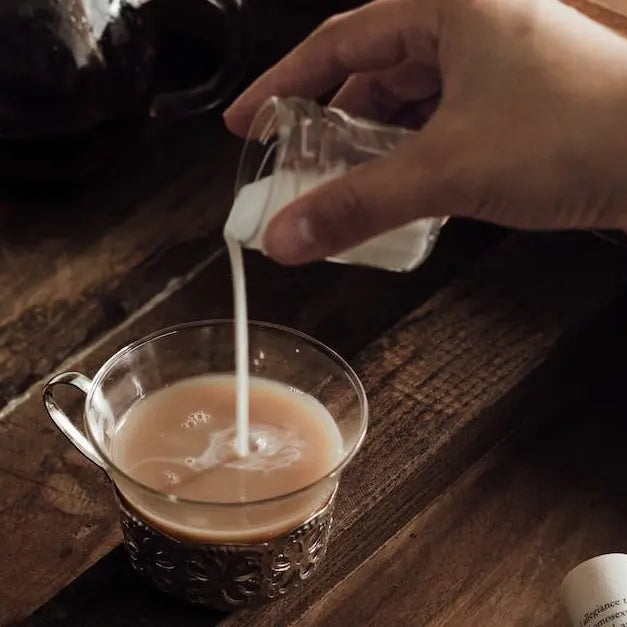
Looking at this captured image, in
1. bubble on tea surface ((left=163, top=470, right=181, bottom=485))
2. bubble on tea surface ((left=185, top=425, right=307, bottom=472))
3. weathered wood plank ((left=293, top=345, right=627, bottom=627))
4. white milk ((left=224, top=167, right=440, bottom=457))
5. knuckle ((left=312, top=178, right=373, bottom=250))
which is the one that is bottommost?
weathered wood plank ((left=293, top=345, right=627, bottom=627))

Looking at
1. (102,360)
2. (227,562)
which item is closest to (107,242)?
(102,360)

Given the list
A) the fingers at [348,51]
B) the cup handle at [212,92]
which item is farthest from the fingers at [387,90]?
the cup handle at [212,92]

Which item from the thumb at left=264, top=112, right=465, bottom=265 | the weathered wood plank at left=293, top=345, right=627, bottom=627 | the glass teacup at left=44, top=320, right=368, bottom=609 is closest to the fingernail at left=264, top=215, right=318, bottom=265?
the thumb at left=264, top=112, right=465, bottom=265

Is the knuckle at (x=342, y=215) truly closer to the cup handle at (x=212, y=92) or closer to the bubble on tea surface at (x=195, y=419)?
the bubble on tea surface at (x=195, y=419)

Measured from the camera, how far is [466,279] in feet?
2.74

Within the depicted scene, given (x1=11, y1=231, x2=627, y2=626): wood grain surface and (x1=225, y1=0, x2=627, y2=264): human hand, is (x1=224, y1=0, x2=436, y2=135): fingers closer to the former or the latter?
(x1=225, y1=0, x2=627, y2=264): human hand

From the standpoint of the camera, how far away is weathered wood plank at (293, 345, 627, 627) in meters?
0.66

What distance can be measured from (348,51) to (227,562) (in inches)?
11.5

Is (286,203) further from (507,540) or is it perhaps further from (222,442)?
(507,540)

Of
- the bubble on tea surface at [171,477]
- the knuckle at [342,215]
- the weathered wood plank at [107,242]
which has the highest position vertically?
the knuckle at [342,215]

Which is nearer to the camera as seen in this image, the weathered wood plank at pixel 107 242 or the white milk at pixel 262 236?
the white milk at pixel 262 236

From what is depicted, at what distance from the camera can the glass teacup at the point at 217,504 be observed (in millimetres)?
554

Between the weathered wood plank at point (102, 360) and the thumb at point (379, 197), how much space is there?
0.27m

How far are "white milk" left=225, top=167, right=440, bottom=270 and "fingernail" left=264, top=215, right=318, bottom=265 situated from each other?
2 centimetres
